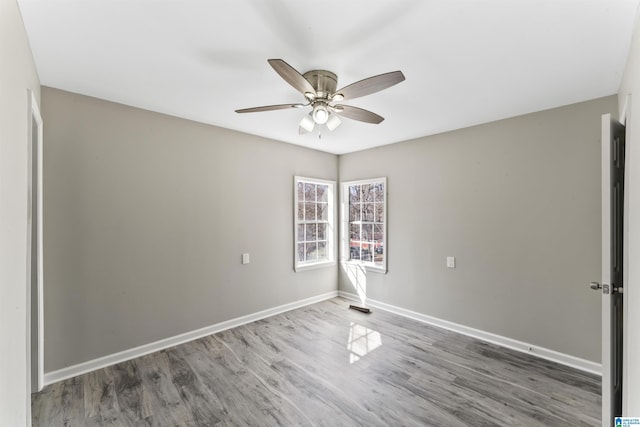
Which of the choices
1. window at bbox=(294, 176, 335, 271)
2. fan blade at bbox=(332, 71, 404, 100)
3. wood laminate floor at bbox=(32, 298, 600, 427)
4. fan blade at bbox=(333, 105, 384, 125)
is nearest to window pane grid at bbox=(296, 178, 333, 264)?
window at bbox=(294, 176, 335, 271)

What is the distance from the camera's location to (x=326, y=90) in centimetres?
212

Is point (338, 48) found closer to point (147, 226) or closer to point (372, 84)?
point (372, 84)

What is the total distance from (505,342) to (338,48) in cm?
336

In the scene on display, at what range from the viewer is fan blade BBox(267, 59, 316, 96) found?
154 centimetres

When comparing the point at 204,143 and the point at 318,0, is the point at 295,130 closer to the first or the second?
the point at 204,143

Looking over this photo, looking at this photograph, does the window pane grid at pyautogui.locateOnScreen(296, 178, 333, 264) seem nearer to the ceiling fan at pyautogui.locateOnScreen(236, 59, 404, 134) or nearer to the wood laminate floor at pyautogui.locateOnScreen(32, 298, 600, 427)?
the wood laminate floor at pyautogui.locateOnScreen(32, 298, 600, 427)

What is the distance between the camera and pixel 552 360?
2.76 m

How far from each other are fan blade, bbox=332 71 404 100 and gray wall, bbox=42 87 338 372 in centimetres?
204

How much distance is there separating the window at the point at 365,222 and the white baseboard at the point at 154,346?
→ 125 centimetres

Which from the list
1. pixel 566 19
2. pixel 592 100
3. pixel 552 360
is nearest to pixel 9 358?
pixel 566 19

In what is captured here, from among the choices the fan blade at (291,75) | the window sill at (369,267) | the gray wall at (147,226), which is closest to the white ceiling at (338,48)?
the fan blade at (291,75)

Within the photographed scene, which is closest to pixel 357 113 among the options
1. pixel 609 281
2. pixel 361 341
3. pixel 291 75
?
pixel 291 75

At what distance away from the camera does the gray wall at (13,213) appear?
1.18 metres

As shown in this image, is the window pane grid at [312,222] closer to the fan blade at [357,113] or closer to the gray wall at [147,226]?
the gray wall at [147,226]
